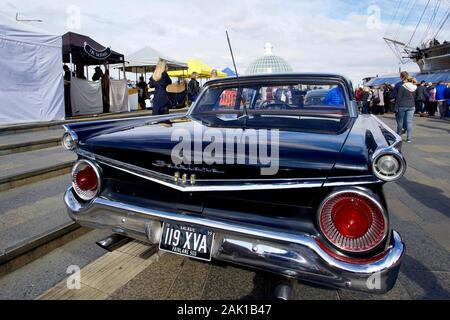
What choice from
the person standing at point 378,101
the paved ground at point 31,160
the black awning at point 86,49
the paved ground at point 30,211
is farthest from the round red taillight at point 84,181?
the person standing at point 378,101

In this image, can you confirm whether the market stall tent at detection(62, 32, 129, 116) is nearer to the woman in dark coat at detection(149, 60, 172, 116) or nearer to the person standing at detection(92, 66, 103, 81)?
the person standing at detection(92, 66, 103, 81)

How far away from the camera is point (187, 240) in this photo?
5.97 ft

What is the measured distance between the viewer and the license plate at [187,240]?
1.77 meters

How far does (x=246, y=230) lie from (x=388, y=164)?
0.76 metres

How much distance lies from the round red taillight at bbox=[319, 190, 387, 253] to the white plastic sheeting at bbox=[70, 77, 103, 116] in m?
10.3

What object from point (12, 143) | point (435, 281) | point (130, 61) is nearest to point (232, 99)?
point (435, 281)

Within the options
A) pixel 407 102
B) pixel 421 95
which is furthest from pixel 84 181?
pixel 421 95

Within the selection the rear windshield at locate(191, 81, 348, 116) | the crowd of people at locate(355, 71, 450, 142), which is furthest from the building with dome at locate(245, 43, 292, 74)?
the rear windshield at locate(191, 81, 348, 116)

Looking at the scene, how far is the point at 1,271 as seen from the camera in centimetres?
237

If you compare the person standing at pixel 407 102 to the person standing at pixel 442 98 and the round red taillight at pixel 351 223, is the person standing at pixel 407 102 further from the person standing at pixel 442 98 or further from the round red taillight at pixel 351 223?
the person standing at pixel 442 98

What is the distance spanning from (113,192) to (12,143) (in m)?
4.58

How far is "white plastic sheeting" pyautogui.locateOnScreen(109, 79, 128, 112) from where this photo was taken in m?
12.0

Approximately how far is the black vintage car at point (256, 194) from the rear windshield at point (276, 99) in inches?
26.7

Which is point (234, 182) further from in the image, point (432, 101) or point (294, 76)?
point (432, 101)
